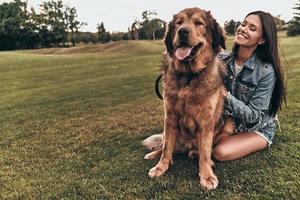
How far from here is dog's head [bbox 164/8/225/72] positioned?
415 centimetres

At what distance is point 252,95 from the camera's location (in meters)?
4.79

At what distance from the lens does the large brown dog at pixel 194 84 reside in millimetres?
4184

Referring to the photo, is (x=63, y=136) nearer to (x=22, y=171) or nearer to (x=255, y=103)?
(x=22, y=171)

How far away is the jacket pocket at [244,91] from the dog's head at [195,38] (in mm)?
693

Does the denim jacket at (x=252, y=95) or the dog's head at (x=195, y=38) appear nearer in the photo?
the dog's head at (x=195, y=38)

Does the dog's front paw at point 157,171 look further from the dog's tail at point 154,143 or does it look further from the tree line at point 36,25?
the tree line at point 36,25

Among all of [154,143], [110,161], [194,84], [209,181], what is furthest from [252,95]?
[110,161]

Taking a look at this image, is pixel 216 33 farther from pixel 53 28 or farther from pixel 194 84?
pixel 53 28

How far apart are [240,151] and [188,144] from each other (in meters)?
0.64

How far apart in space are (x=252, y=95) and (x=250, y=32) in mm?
768

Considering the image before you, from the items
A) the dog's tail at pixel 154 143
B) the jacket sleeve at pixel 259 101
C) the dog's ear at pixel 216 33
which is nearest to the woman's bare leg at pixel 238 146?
the jacket sleeve at pixel 259 101

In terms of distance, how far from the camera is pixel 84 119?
7.94 meters

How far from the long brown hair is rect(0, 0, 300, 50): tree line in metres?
50.8

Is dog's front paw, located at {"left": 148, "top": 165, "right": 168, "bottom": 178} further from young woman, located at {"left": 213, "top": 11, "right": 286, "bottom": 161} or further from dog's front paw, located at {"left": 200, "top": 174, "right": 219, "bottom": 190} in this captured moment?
young woman, located at {"left": 213, "top": 11, "right": 286, "bottom": 161}
